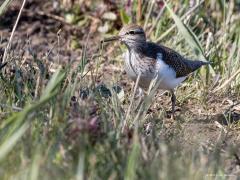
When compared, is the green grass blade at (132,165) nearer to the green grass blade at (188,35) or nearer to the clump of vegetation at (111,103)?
the clump of vegetation at (111,103)

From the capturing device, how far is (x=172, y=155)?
3.91m

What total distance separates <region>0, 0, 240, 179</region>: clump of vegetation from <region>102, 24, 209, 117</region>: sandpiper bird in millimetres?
178

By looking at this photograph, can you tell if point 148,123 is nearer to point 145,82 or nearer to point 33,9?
point 145,82

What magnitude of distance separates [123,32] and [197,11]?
1.60 m

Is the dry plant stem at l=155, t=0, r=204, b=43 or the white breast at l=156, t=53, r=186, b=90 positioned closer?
the white breast at l=156, t=53, r=186, b=90

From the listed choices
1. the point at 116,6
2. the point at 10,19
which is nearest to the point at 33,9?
the point at 10,19

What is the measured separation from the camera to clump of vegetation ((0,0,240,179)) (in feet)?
12.5

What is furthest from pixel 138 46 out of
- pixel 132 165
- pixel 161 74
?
pixel 132 165

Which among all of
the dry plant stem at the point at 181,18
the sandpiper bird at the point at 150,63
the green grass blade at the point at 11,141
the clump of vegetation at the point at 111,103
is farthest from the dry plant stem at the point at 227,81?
the green grass blade at the point at 11,141

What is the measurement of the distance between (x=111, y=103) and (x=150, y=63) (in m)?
1.01

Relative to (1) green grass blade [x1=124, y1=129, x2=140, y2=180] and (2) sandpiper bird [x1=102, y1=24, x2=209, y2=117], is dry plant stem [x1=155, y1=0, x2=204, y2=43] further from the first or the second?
(1) green grass blade [x1=124, y1=129, x2=140, y2=180]

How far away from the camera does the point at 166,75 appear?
20.7 feet

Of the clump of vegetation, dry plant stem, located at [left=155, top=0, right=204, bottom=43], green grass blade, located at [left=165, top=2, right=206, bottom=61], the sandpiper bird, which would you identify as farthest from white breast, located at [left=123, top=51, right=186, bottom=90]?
dry plant stem, located at [left=155, top=0, right=204, bottom=43]

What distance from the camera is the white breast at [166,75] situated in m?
6.27
